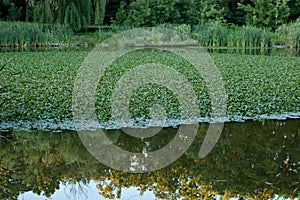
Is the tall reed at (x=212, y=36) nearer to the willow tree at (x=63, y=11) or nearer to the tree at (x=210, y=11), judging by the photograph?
the willow tree at (x=63, y=11)

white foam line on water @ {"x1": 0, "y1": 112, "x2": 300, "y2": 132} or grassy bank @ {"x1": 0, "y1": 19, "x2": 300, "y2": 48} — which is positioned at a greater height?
grassy bank @ {"x1": 0, "y1": 19, "x2": 300, "y2": 48}

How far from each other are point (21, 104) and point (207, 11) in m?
24.7

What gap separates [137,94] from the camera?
7.48 meters

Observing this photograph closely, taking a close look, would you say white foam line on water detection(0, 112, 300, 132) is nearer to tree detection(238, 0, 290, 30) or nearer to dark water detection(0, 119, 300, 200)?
dark water detection(0, 119, 300, 200)

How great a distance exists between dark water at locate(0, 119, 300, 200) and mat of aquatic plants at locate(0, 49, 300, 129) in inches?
25.0

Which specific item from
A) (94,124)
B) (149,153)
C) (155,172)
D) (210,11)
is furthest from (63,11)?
(155,172)

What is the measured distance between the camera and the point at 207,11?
29.8 meters

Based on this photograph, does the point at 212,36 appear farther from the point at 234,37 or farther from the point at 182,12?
the point at 182,12

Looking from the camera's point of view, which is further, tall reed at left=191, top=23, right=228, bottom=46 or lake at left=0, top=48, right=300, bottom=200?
tall reed at left=191, top=23, right=228, bottom=46

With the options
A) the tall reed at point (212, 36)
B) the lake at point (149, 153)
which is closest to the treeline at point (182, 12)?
the tall reed at point (212, 36)

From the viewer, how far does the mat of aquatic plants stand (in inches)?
240

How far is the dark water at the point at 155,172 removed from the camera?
3.96 metres

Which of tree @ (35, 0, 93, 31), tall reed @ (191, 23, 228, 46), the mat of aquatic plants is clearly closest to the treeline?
tree @ (35, 0, 93, 31)

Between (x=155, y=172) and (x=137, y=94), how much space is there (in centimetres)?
317
